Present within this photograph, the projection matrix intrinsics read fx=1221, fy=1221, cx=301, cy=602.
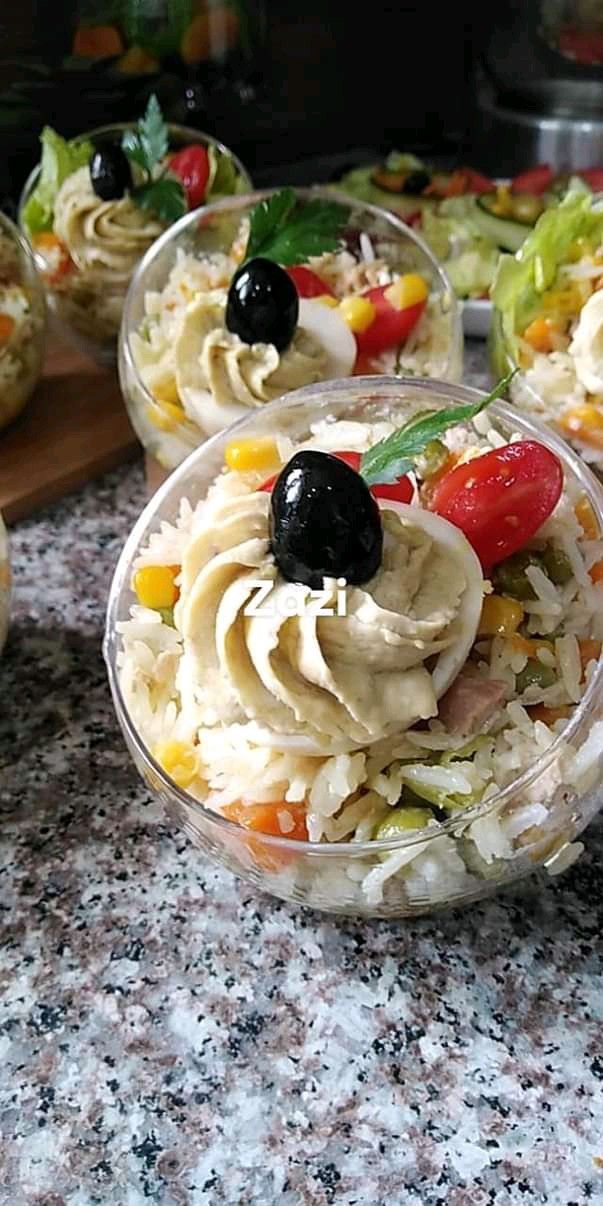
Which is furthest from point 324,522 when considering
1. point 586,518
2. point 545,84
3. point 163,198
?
point 545,84

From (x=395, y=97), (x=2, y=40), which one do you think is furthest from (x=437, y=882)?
(x=395, y=97)

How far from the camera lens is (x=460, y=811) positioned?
99cm

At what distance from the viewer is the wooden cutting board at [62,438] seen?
1.75 metres

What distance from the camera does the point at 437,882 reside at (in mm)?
1010

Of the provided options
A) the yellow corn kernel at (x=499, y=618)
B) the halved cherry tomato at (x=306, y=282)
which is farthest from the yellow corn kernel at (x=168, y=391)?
the yellow corn kernel at (x=499, y=618)

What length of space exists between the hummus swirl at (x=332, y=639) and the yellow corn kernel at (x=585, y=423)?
0.46 metres

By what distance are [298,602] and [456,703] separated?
162 mm

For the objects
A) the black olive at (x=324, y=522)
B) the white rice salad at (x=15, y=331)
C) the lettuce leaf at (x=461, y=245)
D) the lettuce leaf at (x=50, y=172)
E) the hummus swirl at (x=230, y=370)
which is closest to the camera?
the black olive at (x=324, y=522)

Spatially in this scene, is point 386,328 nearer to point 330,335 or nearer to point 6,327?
point 330,335

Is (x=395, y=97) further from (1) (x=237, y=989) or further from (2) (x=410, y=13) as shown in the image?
(1) (x=237, y=989)

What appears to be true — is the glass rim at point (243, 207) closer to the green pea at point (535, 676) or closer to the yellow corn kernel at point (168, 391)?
the yellow corn kernel at point (168, 391)

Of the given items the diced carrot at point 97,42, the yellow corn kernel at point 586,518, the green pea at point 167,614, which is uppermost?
the diced carrot at point 97,42

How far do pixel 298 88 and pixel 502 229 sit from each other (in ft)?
1.96

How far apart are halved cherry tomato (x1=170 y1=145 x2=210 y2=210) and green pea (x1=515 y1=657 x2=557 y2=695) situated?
122 centimetres
